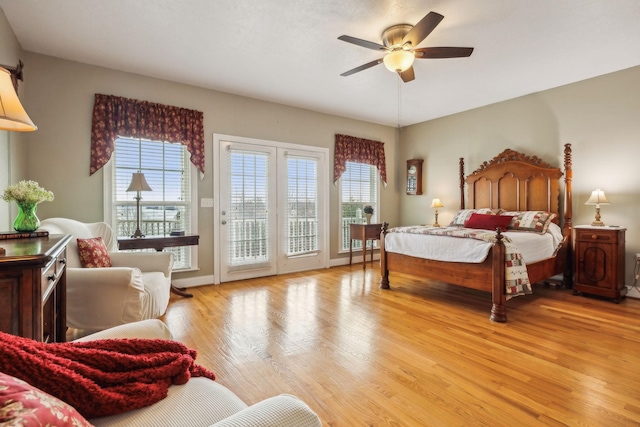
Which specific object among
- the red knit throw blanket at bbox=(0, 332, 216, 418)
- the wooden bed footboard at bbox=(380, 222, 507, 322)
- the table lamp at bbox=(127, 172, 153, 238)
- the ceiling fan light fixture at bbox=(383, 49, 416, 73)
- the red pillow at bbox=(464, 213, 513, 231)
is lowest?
the wooden bed footboard at bbox=(380, 222, 507, 322)

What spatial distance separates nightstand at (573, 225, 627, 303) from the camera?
11.3ft

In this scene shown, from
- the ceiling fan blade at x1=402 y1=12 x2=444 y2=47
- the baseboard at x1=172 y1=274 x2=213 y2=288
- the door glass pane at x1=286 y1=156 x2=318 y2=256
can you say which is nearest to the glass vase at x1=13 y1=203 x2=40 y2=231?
the baseboard at x1=172 y1=274 x2=213 y2=288

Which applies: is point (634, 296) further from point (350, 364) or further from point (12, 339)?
point (12, 339)

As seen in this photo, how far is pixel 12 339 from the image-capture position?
0.70 m

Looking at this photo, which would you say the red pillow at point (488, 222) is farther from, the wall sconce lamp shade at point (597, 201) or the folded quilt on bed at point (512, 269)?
the folded quilt on bed at point (512, 269)

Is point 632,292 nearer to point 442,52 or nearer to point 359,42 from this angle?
point 442,52

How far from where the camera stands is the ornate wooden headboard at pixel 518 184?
164 inches

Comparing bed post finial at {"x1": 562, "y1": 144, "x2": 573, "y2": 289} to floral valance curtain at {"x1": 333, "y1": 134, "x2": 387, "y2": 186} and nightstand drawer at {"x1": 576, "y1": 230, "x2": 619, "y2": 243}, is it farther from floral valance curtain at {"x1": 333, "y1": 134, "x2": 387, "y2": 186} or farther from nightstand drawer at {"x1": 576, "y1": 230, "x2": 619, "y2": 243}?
floral valance curtain at {"x1": 333, "y1": 134, "x2": 387, "y2": 186}

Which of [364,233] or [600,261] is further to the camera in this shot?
[364,233]

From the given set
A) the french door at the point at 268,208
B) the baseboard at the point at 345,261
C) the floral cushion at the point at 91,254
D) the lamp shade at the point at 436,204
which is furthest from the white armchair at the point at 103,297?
the lamp shade at the point at 436,204

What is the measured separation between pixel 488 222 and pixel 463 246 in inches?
48.6

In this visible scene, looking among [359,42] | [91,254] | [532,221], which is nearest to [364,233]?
[532,221]

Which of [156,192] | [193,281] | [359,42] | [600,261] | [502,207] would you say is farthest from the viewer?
[502,207]

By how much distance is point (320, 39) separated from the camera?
2.98 m
